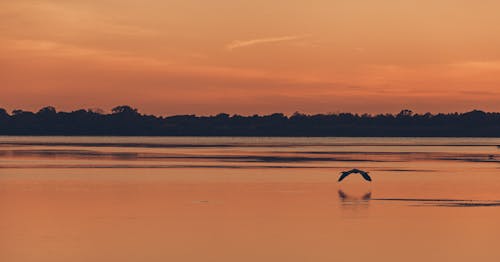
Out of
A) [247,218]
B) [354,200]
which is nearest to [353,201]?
[354,200]

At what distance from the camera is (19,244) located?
22453mm

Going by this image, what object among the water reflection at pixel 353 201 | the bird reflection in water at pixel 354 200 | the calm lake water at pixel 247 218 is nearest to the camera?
the calm lake water at pixel 247 218

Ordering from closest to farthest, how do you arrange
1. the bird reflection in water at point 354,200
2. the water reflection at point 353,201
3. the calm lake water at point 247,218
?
the calm lake water at point 247,218 → the water reflection at point 353,201 → the bird reflection in water at point 354,200

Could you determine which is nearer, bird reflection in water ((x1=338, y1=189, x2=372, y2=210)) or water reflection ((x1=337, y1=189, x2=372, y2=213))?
water reflection ((x1=337, y1=189, x2=372, y2=213))

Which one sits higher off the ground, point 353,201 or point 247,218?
point 353,201

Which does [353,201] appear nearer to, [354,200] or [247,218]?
[354,200]

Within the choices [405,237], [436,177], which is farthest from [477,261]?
[436,177]

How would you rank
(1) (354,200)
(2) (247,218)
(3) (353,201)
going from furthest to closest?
(1) (354,200) < (3) (353,201) < (2) (247,218)

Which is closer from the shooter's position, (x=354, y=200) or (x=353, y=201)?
(x=353, y=201)

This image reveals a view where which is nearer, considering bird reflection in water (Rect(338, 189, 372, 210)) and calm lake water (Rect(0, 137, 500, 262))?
calm lake water (Rect(0, 137, 500, 262))

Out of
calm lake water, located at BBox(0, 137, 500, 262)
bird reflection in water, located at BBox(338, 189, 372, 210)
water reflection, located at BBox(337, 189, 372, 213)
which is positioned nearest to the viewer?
calm lake water, located at BBox(0, 137, 500, 262)

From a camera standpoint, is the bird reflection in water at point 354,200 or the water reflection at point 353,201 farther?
the bird reflection in water at point 354,200

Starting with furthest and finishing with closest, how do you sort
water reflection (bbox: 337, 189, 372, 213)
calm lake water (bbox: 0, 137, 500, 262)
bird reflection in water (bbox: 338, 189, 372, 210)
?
bird reflection in water (bbox: 338, 189, 372, 210) < water reflection (bbox: 337, 189, 372, 213) < calm lake water (bbox: 0, 137, 500, 262)

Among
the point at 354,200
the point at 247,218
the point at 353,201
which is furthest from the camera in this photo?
the point at 354,200
